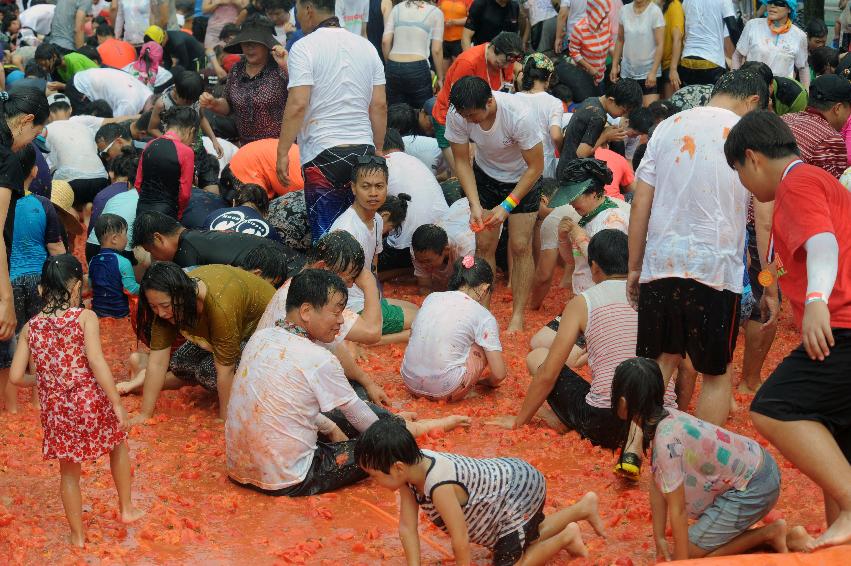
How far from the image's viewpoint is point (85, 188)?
1055cm

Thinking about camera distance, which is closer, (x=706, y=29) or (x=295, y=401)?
(x=295, y=401)

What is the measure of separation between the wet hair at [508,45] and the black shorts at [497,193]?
147cm

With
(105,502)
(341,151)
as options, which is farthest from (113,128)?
(105,502)

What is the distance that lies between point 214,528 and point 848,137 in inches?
209

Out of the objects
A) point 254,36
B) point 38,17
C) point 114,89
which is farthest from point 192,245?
point 38,17

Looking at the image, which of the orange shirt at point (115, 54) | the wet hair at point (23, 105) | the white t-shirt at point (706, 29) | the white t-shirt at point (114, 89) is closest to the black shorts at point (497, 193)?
the wet hair at point (23, 105)

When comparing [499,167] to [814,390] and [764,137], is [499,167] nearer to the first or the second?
[764,137]

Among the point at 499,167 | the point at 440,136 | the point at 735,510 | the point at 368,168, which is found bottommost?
the point at 735,510

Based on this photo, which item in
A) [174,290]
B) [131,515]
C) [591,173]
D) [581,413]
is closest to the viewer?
[131,515]

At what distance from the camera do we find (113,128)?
35.7ft

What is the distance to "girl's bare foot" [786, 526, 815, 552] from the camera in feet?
14.4

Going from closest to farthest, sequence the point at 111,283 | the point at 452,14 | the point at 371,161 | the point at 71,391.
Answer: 1. the point at 71,391
2. the point at 371,161
3. the point at 111,283
4. the point at 452,14

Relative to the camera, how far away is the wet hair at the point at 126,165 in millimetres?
9461

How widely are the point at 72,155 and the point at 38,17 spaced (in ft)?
22.1
